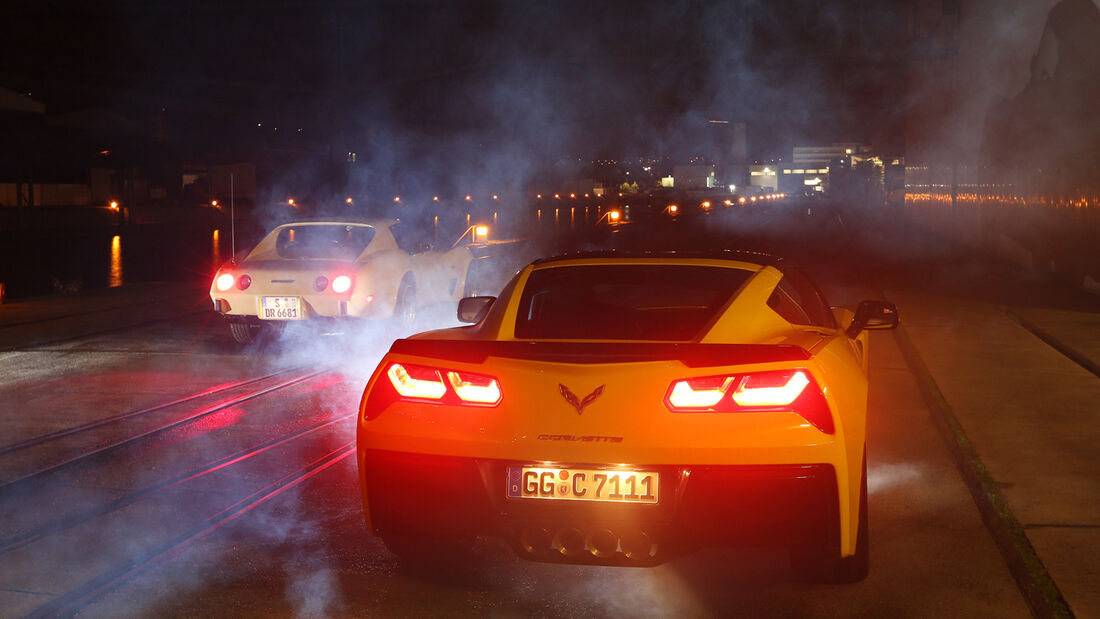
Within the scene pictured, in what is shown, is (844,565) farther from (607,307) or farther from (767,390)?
(607,307)

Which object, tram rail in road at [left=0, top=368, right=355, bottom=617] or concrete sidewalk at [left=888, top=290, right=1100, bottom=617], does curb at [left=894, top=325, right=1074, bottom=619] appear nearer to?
concrete sidewalk at [left=888, top=290, right=1100, bottom=617]

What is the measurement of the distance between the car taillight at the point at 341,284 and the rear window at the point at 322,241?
387 millimetres

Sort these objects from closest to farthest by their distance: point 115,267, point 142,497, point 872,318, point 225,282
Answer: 1. point 872,318
2. point 142,497
3. point 225,282
4. point 115,267

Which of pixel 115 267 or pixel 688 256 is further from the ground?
pixel 688 256

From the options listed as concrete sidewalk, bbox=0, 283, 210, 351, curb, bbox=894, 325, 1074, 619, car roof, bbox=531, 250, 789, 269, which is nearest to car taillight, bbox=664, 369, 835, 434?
curb, bbox=894, 325, 1074, 619

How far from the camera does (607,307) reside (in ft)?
15.9

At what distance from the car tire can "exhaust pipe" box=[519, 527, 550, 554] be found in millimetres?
882

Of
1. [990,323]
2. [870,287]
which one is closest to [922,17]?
[870,287]

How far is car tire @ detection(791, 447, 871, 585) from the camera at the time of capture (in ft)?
12.9

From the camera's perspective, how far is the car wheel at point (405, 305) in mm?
11242

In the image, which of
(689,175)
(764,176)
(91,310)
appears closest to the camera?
Answer: (91,310)

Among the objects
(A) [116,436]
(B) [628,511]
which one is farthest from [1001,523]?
(A) [116,436]

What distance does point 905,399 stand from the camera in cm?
827

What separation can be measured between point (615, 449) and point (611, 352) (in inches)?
14.1
